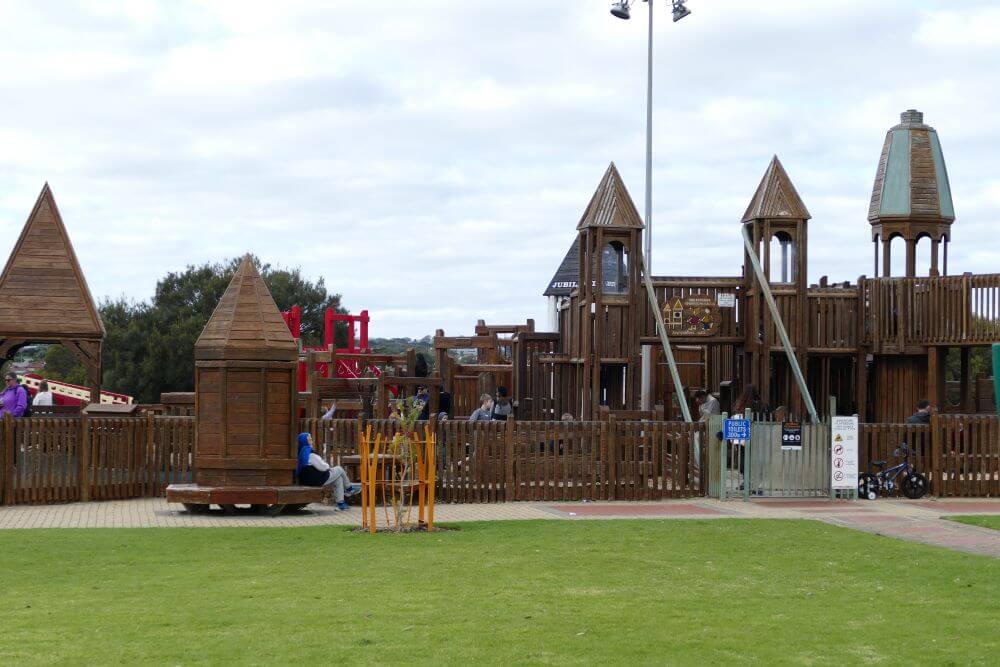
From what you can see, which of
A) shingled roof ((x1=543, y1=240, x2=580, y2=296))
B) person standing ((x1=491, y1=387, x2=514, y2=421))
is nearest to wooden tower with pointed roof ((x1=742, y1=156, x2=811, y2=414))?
person standing ((x1=491, y1=387, x2=514, y2=421))

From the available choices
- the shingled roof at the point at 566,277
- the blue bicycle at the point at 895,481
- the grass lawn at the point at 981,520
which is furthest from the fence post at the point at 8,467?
the shingled roof at the point at 566,277

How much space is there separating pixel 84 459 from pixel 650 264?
48.8ft

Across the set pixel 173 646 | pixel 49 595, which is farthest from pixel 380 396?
pixel 173 646

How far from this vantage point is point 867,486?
871 inches

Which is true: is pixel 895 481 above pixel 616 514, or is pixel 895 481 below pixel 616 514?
above

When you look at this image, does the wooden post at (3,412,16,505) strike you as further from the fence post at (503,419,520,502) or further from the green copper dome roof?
the green copper dome roof

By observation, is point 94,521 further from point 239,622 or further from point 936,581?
point 936,581

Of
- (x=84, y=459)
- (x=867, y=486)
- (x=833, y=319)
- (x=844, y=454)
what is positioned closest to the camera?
(x=84, y=459)

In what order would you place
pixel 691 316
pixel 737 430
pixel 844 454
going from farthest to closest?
pixel 691 316 → pixel 844 454 → pixel 737 430

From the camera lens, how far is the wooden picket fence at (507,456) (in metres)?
20.7

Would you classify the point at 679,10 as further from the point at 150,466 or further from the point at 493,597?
the point at 493,597

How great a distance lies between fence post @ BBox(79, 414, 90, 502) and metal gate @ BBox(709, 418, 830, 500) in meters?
9.99

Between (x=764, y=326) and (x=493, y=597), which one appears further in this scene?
(x=764, y=326)

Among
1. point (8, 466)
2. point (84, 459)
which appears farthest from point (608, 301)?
point (8, 466)
